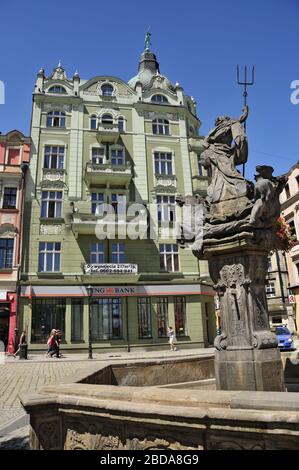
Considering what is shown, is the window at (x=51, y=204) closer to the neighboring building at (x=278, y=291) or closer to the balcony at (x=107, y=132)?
the balcony at (x=107, y=132)

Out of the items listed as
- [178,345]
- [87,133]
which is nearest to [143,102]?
[87,133]

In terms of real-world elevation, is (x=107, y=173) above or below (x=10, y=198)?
above

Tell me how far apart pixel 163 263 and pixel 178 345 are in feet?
19.3

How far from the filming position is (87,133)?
28.8 m

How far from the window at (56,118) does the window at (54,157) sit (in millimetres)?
2036

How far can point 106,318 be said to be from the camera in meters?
24.8

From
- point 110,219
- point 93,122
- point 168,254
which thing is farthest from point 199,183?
point 93,122

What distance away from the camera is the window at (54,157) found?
2755 centimetres

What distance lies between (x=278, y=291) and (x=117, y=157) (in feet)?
88.8

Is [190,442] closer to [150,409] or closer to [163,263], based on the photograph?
[150,409]

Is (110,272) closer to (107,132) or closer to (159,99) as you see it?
(107,132)

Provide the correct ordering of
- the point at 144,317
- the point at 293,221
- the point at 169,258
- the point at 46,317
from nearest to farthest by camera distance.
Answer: the point at 46,317, the point at 144,317, the point at 169,258, the point at 293,221

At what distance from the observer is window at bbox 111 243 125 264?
26.1 m

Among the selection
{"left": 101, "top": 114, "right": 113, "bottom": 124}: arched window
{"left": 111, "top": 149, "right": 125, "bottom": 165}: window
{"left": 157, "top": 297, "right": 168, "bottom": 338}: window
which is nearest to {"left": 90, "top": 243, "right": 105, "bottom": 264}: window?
{"left": 157, "top": 297, "right": 168, "bottom": 338}: window
